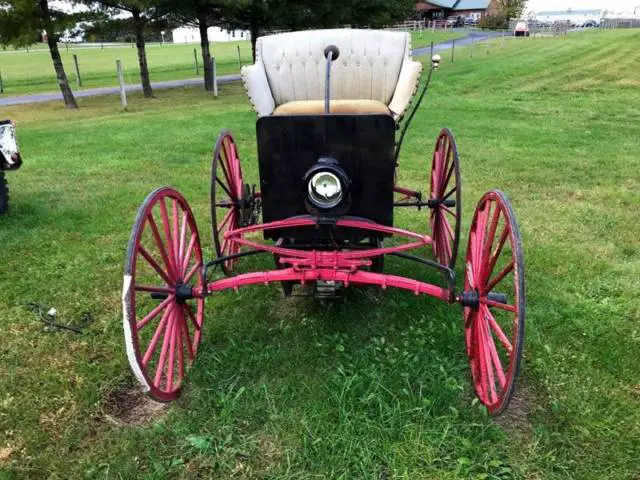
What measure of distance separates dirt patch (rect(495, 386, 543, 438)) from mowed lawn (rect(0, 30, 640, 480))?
0.01 m

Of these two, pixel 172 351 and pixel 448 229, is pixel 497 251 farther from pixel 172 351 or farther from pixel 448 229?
pixel 172 351

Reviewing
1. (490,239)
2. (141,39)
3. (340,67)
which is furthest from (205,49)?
(490,239)

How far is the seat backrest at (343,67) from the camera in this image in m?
4.56

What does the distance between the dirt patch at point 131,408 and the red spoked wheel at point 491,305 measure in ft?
5.46

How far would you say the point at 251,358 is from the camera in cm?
333

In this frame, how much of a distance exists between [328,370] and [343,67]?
2.54 m

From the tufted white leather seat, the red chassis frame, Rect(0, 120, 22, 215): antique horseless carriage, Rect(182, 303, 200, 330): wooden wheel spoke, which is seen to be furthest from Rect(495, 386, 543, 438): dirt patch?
Rect(0, 120, 22, 215): antique horseless carriage

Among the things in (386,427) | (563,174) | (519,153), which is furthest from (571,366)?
(519,153)

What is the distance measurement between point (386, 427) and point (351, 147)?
142 centimetres

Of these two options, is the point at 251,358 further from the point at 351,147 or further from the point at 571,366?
the point at 571,366

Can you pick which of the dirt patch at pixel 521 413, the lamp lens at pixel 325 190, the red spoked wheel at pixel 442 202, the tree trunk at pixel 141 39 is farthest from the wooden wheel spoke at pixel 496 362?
the tree trunk at pixel 141 39

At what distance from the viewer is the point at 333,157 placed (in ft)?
9.79

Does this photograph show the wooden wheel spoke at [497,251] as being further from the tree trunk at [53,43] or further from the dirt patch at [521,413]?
the tree trunk at [53,43]

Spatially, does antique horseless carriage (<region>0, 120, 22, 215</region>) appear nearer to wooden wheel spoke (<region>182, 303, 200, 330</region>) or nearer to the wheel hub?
A: wooden wheel spoke (<region>182, 303, 200, 330</region>)
